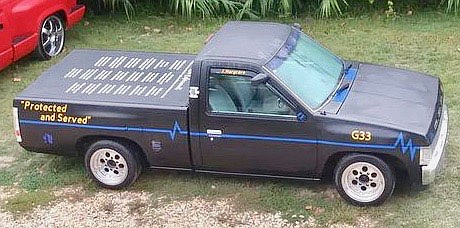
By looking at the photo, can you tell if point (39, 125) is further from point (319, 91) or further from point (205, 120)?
point (319, 91)

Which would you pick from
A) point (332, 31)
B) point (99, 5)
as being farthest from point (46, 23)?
point (332, 31)

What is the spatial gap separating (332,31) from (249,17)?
1.33 meters

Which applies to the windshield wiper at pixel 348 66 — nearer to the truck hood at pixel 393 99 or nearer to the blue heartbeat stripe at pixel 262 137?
the truck hood at pixel 393 99

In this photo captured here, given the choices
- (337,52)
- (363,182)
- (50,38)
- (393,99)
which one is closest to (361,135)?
(363,182)

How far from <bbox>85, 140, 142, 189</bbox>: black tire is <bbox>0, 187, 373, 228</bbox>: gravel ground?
104 millimetres

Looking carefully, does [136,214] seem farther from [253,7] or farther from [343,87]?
[253,7]

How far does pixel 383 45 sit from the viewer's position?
33.1 feet

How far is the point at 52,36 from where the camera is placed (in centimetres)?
1027

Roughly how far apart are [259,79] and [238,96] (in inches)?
10.0

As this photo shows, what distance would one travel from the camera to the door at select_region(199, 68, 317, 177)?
6410 millimetres

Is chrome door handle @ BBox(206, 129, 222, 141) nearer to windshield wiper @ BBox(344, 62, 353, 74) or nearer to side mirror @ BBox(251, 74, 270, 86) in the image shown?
side mirror @ BBox(251, 74, 270, 86)

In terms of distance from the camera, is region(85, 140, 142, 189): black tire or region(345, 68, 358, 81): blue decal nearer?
region(85, 140, 142, 189): black tire

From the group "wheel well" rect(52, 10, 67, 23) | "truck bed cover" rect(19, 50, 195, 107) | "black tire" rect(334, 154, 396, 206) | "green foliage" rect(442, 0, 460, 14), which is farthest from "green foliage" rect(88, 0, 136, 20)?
"black tire" rect(334, 154, 396, 206)

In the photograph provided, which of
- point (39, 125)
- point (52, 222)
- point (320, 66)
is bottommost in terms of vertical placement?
point (52, 222)
